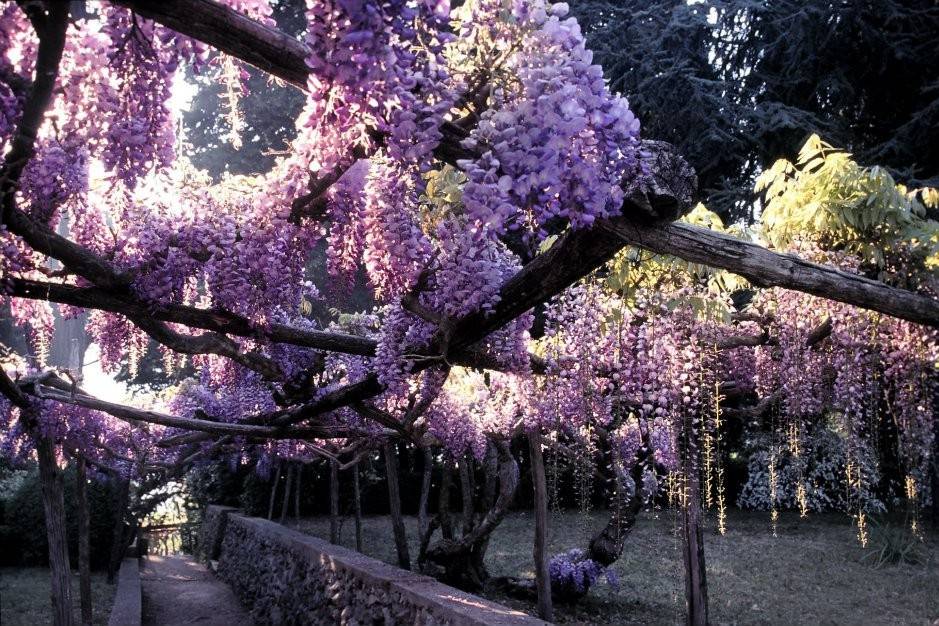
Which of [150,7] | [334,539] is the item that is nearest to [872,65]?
[334,539]

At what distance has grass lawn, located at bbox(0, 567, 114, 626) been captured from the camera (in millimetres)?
8859

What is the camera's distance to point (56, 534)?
6527 millimetres

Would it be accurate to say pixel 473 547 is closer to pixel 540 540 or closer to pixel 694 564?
pixel 540 540

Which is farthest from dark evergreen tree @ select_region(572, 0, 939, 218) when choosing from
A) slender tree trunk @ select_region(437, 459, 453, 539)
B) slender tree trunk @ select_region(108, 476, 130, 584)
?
slender tree trunk @ select_region(108, 476, 130, 584)

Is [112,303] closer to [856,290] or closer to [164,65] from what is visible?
[164,65]

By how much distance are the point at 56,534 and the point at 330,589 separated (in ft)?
7.94

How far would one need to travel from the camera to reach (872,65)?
12477mm

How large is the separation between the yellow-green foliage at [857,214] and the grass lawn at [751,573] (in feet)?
10.4

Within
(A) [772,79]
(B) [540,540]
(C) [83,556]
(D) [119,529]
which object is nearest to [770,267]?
(B) [540,540]

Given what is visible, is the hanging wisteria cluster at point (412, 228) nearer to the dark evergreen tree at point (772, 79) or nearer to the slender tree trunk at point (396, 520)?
the slender tree trunk at point (396, 520)

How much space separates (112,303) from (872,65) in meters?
12.9

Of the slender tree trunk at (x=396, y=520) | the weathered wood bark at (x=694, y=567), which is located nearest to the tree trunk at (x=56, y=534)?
the slender tree trunk at (x=396, y=520)

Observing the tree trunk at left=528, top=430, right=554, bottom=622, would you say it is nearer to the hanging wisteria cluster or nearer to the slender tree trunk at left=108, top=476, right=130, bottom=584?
the hanging wisteria cluster

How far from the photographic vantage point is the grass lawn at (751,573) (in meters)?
8.51
